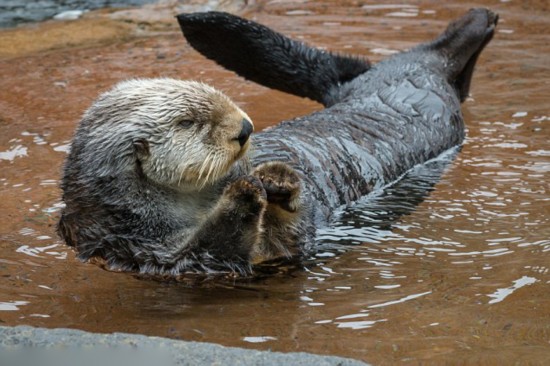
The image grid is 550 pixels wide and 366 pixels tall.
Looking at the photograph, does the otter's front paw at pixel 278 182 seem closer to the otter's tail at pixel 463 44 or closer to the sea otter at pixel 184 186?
the sea otter at pixel 184 186

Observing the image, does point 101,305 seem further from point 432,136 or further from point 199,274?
point 432,136

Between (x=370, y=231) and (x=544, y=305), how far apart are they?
1.17 metres

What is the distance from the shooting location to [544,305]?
3678 millimetres

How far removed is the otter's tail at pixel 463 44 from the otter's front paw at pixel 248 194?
8.75 ft

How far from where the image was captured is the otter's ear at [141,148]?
3.91 m

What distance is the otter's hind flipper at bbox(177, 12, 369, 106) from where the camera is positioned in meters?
5.77

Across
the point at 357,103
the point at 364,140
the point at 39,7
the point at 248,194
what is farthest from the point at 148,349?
the point at 39,7

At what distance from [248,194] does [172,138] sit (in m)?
0.43

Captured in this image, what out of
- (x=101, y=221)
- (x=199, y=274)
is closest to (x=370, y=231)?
(x=199, y=274)

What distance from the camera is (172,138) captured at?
12.9 ft

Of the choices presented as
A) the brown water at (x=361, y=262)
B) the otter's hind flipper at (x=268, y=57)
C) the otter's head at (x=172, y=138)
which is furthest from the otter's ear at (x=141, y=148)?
the otter's hind flipper at (x=268, y=57)

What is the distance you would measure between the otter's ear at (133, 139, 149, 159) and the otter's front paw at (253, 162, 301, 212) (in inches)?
17.4

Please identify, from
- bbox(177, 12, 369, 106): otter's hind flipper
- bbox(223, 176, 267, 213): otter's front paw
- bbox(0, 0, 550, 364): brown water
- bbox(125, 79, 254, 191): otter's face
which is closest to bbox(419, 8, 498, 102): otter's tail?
bbox(0, 0, 550, 364): brown water

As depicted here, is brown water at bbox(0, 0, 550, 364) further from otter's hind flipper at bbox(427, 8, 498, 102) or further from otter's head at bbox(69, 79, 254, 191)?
otter's head at bbox(69, 79, 254, 191)
